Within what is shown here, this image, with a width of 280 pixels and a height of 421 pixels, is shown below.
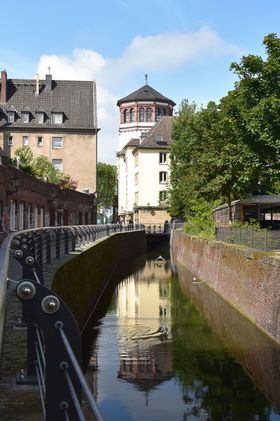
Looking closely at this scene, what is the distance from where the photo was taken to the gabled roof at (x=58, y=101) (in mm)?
70625

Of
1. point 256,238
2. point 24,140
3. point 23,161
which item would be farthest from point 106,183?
point 256,238

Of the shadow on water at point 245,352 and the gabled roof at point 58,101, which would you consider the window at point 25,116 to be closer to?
the gabled roof at point 58,101

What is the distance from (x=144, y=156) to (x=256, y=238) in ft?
218

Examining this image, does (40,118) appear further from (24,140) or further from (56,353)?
(56,353)

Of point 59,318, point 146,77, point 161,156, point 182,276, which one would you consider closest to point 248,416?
point 59,318

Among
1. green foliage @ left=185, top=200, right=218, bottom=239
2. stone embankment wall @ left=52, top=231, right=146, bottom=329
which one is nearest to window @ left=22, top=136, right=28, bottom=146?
green foliage @ left=185, top=200, right=218, bottom=239

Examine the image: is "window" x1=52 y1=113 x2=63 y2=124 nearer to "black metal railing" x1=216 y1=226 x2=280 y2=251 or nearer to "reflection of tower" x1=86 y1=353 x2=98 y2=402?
"black metal railing" x1=216 y1=226 x2=280 y2=251

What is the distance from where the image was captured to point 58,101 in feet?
241

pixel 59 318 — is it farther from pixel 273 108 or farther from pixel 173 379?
pixel 273 108

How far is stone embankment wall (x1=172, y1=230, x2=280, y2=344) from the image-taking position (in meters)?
16.8

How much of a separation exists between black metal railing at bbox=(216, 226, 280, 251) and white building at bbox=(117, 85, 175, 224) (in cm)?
5082

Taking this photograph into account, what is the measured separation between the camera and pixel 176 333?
1895cm

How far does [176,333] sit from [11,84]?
61.8 metres

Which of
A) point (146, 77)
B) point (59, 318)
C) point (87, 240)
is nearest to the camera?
point (59, 318)
